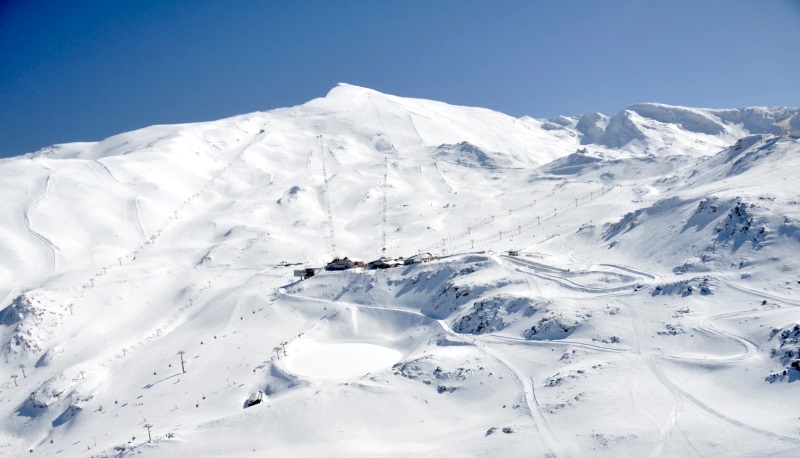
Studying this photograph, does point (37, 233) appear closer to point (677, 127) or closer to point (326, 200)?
point (326, 200)

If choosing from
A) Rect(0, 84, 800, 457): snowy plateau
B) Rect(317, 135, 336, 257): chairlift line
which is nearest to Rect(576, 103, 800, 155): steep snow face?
Rect(0, 84, 800, 457): snowy plateau

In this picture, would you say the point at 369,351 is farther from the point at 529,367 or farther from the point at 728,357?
the point at 728,357

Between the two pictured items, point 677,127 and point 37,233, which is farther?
point 677,127

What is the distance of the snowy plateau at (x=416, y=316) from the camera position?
2319 cm

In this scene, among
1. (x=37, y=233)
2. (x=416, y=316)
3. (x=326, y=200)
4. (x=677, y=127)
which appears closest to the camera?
(x=416, y=316)

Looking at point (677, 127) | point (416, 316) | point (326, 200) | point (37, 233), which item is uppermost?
point (677, 127)

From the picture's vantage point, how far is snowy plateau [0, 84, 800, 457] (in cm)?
2319

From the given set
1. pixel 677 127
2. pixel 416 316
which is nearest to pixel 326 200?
A: pixel 416 316

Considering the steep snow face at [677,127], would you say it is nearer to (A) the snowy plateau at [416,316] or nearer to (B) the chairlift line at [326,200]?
(A) the snowy plateau at [416,316]

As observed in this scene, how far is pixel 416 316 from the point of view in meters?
41.3

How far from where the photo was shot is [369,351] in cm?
3844

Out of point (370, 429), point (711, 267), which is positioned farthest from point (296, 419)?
point (711, 267)

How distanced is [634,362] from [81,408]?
39.8 meters

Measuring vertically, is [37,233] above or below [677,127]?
below
